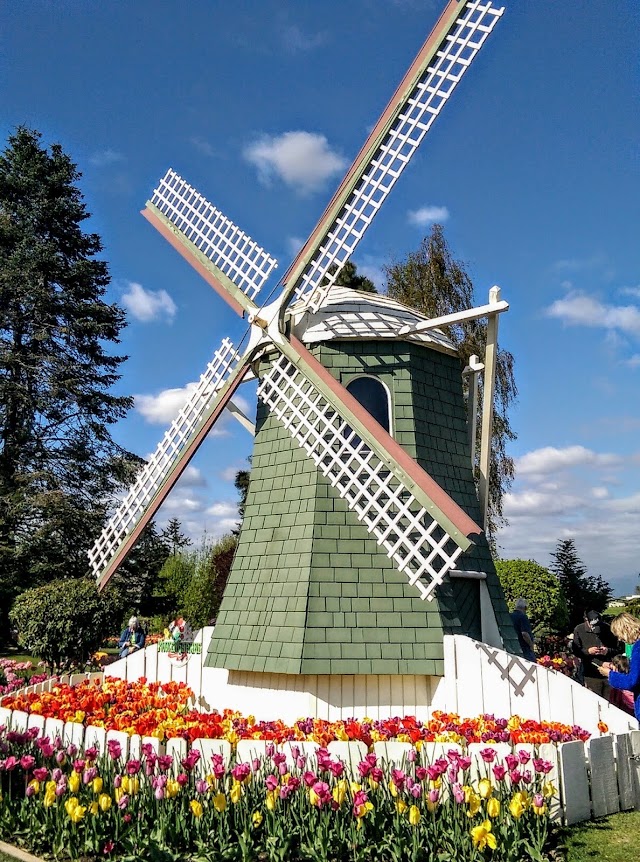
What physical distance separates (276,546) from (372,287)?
662 inches

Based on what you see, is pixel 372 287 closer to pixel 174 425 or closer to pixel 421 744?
pixel 174 425

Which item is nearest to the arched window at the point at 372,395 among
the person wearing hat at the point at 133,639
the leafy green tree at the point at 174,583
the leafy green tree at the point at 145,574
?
the person wearing hat at the point at 133,639

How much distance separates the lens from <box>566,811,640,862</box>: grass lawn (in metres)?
4.32

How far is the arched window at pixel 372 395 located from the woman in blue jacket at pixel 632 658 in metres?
3.63

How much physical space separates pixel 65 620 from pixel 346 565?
25.2ft

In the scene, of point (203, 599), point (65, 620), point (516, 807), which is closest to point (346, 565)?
point (516, 807)

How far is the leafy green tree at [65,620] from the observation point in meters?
13.1

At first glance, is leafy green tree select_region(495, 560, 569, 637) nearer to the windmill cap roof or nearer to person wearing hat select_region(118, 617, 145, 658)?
person wearing hat select_region(118, 617, 145, 658)

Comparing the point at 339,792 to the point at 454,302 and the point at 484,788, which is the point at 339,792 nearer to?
the point at 484,788

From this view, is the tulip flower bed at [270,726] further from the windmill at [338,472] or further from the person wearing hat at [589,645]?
the person wearing hat at [589,645]

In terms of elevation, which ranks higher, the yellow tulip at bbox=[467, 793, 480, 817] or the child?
the child

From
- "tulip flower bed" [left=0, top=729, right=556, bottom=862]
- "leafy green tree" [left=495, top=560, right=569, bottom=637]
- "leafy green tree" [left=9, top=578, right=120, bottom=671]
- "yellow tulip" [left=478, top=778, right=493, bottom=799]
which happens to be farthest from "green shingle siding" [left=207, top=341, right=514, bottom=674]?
"leafy green tree" [left=495, top=560, right=569, bottom=637]

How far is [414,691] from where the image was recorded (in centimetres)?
738

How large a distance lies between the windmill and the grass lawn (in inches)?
94.1
